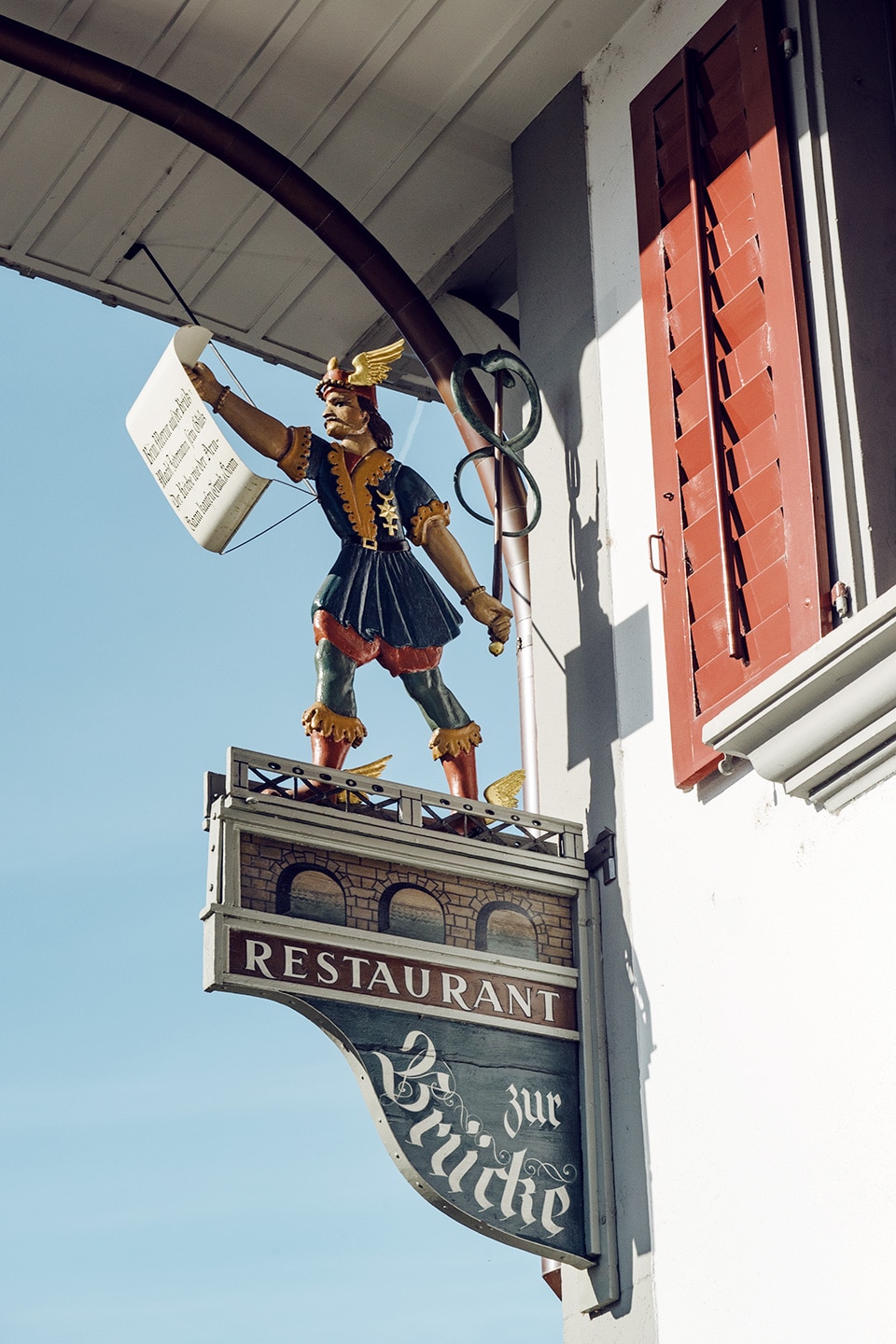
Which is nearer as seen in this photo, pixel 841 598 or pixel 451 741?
pixel 841 598

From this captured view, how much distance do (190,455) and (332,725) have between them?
123 centimetres

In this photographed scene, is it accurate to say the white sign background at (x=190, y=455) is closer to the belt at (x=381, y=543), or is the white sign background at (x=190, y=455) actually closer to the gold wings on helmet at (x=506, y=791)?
the belt at (x=381, y=543)

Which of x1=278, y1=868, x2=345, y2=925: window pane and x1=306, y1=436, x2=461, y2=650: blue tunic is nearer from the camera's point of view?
x1=278, y1=868, x2=345, y2=925: window pane

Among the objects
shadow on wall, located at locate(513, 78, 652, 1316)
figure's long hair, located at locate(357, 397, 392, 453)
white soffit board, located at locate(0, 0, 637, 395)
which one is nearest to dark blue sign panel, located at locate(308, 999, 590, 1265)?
shadow on wall, located at locate(513, 78, 652, 1316)

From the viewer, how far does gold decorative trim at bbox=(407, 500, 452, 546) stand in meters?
A: 7.80

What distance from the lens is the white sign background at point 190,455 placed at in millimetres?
7375

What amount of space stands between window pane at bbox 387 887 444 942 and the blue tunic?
1229mm

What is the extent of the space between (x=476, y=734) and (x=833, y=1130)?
2485 millimetres

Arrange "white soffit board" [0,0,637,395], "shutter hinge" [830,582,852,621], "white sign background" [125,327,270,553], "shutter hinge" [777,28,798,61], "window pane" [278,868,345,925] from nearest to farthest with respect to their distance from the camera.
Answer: "shutter hinge" [830,582,852,621] < "window pane" [278,868,345,925] < "shutter hinge" [777,28,798,61] < "white sign background" [125,327,270,553] < "white soffit board" [0,0,637,395]

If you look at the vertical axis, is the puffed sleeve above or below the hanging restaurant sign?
above

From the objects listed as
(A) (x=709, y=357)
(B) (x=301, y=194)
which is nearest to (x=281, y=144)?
(B) (x=301, y=194)

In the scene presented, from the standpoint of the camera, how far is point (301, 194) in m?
8.66

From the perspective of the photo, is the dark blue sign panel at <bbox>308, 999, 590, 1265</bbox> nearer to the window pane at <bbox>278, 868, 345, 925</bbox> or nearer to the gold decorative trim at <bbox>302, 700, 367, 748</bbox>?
the window pane at <bbox>278, 868, 345, 925</bbox>

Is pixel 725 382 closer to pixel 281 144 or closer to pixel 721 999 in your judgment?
pixel 721 999
